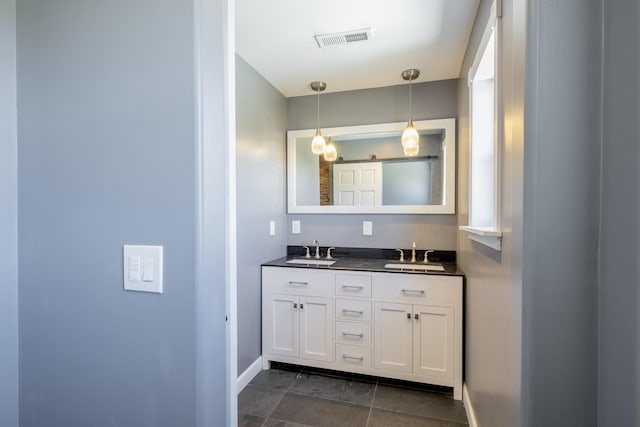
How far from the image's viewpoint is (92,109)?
0.90m

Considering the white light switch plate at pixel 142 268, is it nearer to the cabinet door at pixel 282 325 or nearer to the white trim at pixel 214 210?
the white trim at pixel 214 210

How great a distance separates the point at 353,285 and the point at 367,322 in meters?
0.30

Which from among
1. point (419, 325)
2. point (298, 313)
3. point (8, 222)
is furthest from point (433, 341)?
point (8, 222)

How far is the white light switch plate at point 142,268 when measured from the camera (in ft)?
2.75

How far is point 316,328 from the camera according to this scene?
2436 millimetres

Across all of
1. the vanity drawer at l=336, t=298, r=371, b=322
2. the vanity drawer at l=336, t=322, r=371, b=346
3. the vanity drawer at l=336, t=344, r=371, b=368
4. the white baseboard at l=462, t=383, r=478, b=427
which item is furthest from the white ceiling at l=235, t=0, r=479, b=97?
the white baseboard at l=462, t=383, r=478, b=427

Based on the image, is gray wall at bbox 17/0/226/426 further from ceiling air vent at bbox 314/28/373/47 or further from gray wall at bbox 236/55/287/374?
ceiling air vent at bbox 314/28/373/47

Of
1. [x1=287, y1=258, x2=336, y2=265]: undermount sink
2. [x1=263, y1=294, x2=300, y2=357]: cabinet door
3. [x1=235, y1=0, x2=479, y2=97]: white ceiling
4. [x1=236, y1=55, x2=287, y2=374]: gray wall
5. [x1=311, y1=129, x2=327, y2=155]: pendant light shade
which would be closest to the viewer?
[x1=235, y1=0, x2=479, y2=97]: white ceiling

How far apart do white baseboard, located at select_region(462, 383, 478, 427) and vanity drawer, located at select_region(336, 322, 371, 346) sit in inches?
27.5

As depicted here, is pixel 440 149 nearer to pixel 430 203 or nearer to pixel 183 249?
pixel 430 203

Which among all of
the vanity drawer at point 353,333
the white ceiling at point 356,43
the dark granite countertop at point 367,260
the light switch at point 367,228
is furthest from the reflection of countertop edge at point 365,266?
the white ceiling at point 356,43

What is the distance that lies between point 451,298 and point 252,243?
1.55 m

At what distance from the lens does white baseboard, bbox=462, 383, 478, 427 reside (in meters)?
1.80

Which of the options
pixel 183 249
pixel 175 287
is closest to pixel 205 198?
pixel 183 249
